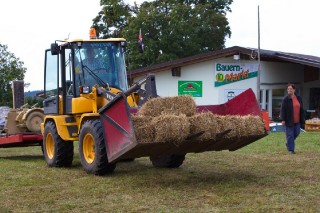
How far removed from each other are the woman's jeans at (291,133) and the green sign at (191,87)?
44.5 feet

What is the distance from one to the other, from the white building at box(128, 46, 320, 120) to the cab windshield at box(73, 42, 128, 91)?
47.0 feet

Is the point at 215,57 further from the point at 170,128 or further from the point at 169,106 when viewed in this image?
the point at 170,128

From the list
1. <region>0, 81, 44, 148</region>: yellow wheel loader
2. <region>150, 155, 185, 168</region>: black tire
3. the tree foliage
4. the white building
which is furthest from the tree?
<region>150, 155, 185, 168</region>: black tire

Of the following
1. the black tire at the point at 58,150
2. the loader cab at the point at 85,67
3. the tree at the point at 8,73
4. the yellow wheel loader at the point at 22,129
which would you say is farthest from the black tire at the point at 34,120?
the tree at the point at 8,73

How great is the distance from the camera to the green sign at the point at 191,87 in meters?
27.1

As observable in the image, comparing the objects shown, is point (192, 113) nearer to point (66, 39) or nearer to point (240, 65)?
point (66, 39)

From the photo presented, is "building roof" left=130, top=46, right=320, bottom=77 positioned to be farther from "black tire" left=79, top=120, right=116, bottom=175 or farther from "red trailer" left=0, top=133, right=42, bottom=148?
"black tire" left=79, top=120, right=116, bottom=175

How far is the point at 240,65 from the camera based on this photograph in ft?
91.7

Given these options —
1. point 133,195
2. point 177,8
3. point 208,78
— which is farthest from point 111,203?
point 177,8

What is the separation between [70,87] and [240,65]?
1753 centimetres

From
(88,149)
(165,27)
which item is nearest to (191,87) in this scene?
(165,27)

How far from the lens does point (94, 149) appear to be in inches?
403

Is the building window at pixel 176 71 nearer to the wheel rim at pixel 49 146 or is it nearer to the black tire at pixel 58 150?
the wheel rim at pixel 49 146

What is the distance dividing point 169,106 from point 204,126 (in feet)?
2.27
